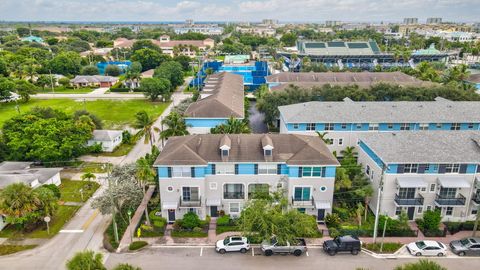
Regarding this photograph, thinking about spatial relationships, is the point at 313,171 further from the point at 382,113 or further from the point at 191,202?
the point at 382,113

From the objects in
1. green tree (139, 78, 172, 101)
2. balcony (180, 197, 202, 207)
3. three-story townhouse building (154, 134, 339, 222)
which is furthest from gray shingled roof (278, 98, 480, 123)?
green tree (139, 78, 172, 101)

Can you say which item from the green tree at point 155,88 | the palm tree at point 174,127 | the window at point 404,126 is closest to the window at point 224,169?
the palm tree at point 174,127

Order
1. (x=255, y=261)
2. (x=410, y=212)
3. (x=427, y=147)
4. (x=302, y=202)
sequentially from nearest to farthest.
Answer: (x=255, y=261), (x=302, y=202), (x=427, y=147), (x=410, y=212)

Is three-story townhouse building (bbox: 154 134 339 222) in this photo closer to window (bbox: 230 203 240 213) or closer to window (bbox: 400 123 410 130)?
window (bbox: 230 203 240 213)

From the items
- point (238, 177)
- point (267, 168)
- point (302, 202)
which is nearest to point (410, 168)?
point (302, 202)

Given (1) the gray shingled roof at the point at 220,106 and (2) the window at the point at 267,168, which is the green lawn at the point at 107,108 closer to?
(1) the gray shingled roof at the point at 220,106

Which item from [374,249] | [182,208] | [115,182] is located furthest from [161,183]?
[374,249]
